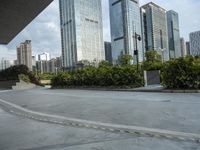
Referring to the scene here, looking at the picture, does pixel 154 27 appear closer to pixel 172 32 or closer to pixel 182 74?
pixel 172 32

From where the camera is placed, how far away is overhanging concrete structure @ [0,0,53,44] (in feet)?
33.3

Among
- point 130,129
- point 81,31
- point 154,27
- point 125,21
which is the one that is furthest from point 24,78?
point 130,129

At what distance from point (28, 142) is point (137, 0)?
54.8 m

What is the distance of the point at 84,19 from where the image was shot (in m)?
80.3

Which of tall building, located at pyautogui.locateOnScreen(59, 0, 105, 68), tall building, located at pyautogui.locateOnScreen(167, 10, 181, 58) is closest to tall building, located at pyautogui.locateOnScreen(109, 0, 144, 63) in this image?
tall building, located at pyautogui.locateOnScreen(59, 0, 105, 68)

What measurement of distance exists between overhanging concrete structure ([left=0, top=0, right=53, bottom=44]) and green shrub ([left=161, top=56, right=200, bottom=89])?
36.5 ft

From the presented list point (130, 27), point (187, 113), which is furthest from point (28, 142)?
point (130, 27)

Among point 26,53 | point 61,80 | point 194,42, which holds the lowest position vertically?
point 61,80

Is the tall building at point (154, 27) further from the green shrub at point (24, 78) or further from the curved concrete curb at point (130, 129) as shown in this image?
the curved concrete curb at point (130, 129)

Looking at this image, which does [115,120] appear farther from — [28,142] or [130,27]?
[130,27]

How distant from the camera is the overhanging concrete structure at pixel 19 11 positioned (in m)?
10.2

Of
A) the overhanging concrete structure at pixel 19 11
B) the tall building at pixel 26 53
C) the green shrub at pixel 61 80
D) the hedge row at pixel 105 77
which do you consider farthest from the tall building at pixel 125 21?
the overhanging concrete structure at pixel 19 11

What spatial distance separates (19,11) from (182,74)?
12717mm

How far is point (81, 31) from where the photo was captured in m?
81.1
